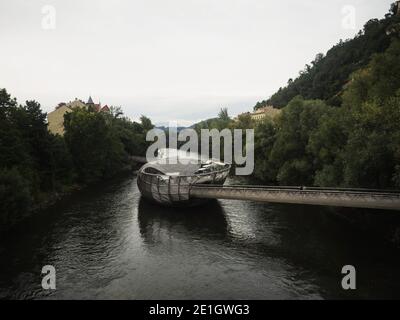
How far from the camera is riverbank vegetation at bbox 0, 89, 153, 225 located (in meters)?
25.9

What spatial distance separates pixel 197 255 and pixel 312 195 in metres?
10.1

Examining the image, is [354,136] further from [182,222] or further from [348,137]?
[182,222]

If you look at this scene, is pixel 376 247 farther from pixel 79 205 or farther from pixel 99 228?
pixel 79 205

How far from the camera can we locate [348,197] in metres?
22.0

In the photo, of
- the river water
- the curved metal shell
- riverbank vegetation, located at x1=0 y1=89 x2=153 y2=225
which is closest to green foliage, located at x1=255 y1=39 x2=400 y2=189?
the river water

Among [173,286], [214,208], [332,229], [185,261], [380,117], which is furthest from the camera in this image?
[214,208]

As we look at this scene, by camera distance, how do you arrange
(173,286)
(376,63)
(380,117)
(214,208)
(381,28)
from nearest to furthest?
(173,286), (380,117), (376,63), (214,208), (381,28)

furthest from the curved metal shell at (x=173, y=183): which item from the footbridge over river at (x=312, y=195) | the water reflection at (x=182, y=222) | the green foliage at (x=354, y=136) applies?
the green foliage at (x=354, y=136)

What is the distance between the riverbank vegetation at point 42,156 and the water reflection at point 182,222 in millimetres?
10990

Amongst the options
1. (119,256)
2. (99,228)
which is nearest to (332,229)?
(119,256)

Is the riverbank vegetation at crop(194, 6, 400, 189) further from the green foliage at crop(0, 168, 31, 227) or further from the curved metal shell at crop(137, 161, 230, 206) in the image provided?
the green foliage at crop(0, 168, 31, 227)

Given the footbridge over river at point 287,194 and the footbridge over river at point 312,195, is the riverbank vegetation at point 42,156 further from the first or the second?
the footbridge over river at point 312,195

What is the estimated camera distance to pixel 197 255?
2162cm

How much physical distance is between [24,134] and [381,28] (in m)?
109
